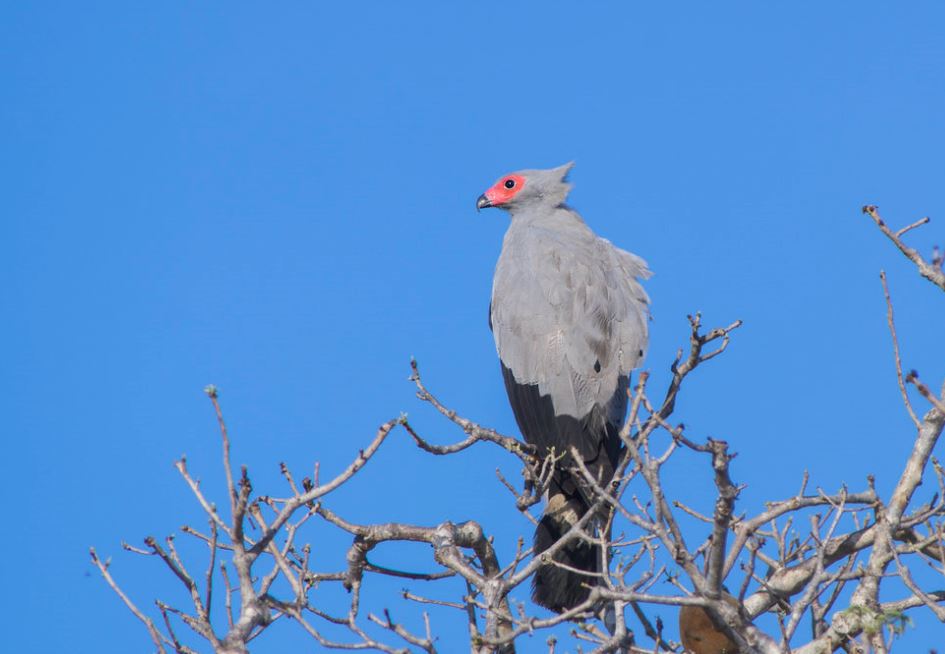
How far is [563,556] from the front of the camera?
19.4 ft

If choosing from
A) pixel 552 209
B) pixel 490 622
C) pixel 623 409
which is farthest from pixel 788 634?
pixel 552 209

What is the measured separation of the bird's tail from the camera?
5828mm

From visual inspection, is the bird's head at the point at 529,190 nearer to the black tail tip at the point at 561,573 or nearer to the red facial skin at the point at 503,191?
the red facial skin at the point at 503,191

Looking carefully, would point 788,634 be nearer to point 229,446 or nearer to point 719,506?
point 719,506

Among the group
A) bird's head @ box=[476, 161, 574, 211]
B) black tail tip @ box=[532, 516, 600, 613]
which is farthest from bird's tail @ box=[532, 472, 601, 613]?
bird's head @ box=[476, 161, 574, 211]

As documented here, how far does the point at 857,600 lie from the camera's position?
4582mm

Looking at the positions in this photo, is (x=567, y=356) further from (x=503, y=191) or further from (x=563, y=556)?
(x=503, y=191)

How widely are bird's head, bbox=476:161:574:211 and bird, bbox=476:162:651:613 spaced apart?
2.91 feet

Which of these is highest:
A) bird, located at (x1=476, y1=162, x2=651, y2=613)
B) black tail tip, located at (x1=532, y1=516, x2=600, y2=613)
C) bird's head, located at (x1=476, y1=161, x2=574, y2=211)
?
bird's head, located at (x1=476, y1=161, x2=574, y2=211)

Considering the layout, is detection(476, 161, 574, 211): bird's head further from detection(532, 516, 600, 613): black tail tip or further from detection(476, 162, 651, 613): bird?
detection(532, 516, 600, 613): black tail tip

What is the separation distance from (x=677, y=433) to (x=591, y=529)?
2.11 meters

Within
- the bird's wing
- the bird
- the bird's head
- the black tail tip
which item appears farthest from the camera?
the bird's head

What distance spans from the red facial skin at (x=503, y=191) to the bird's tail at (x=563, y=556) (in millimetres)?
3032

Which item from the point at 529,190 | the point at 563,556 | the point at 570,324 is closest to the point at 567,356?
the point at 570,324
